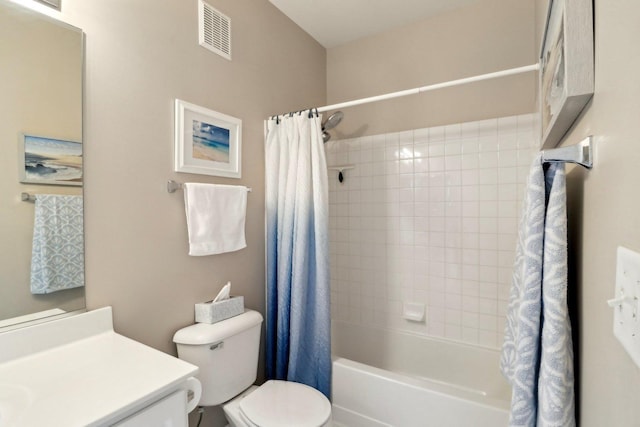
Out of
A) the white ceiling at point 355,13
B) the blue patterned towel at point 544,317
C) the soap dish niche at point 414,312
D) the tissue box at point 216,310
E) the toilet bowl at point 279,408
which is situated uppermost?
the white ceiling at point 355,13

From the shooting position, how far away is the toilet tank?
4.51 feet

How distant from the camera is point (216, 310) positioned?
1516 mm

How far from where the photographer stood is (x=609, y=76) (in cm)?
47

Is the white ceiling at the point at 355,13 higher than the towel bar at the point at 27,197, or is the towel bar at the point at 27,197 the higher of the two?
the white ceiling at the point at 355,13

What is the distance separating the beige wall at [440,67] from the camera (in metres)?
1.96

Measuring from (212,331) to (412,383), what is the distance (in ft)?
3.27

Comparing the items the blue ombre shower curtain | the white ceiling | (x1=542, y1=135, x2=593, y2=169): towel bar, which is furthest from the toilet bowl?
the white ceiling

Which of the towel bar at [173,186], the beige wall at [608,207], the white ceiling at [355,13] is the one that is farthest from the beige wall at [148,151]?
the beige wall at [608,207]

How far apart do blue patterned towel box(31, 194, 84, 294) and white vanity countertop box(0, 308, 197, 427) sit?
0.67 ft

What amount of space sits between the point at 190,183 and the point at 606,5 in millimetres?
1463

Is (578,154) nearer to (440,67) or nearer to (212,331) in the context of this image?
(212,331)

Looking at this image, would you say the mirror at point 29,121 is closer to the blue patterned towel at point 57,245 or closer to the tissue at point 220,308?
the blue patterned towel at point 57,245

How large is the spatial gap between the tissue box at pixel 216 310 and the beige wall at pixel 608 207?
1.37 meters

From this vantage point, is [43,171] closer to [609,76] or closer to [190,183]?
[190,183]
